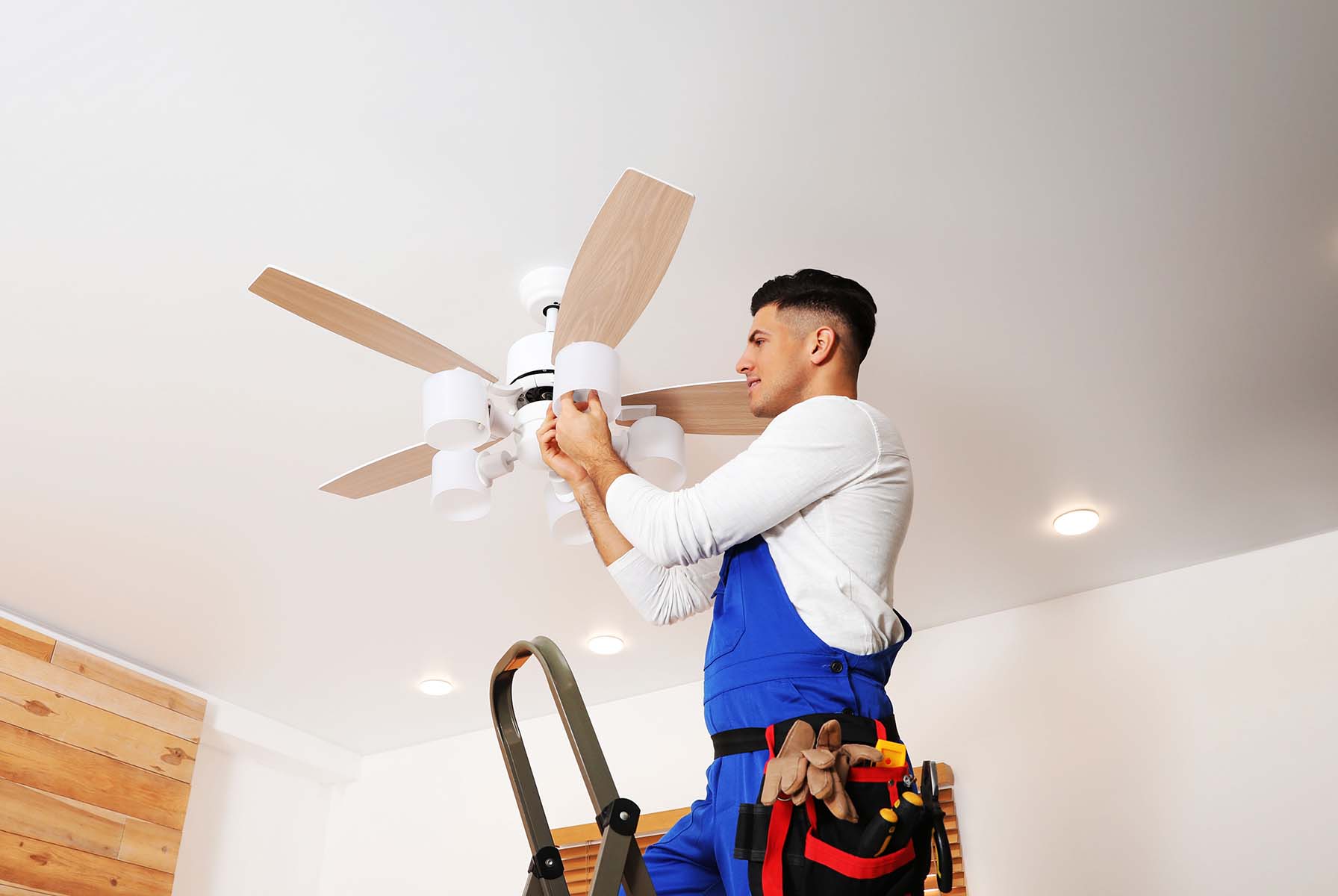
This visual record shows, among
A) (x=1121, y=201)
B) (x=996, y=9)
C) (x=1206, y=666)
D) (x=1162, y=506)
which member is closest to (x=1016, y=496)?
(x=1162, y=506)

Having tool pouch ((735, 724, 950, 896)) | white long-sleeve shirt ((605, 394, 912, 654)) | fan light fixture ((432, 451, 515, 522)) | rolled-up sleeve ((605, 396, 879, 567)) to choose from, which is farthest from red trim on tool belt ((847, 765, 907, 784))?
fan light fixture ((432, 451, 515, 522))

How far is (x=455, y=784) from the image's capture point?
471 cm

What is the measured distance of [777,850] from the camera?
1.28 metres

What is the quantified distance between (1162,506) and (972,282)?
127cm

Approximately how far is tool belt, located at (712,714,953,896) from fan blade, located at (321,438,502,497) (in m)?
0.98

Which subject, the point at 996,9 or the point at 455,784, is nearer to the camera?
the point at 996,9

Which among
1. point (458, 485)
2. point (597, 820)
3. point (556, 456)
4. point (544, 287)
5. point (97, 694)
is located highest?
point (544, 287)

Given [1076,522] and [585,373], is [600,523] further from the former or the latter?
[1076,522]

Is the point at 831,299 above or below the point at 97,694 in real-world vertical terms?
below

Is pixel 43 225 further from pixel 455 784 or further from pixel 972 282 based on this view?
pixel 455 784

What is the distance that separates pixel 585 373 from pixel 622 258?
7.4 inches

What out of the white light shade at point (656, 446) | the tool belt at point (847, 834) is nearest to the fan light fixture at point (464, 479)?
the white light shade at point (656, 446)

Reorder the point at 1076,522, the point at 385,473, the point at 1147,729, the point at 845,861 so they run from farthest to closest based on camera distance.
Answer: the point at 1147,729 → the point at 1076,522 → the point at 385,473 → the point at 845,861

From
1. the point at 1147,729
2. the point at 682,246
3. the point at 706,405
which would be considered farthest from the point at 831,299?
the point at 1147,729
